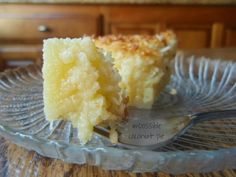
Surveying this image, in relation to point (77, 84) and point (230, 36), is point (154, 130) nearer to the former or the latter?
point (77, 84)

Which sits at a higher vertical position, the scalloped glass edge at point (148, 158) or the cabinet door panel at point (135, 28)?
the scalloped glass edge at point (148, 158)

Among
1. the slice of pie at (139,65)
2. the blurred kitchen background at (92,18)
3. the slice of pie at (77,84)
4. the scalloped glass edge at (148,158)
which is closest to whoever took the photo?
the scalloped glass edge at (148,158)

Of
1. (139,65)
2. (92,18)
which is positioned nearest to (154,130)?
(139,65)

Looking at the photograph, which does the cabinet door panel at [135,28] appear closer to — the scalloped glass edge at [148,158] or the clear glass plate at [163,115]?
the clear glass plate at [163,115]

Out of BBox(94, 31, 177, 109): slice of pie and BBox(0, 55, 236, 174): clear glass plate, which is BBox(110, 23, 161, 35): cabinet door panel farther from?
BBox(94, 31, 177, 109): slice of pie

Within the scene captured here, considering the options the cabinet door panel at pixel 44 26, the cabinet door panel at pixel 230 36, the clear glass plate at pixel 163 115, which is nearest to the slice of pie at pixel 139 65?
the clear glass plate at pixel 163 115

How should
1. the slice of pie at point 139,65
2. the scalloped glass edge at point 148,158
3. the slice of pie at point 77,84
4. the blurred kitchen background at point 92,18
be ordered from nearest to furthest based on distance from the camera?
the scalloped glass edge at point 148,158 < the slice of pie at point 77,84 < the slice of pie at point 139,65 < the blurred kitchen background at point 92,18

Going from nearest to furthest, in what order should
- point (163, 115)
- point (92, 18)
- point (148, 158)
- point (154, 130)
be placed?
1. point (148, 158)
2. point (154, 130)
3. point (163, 115)
4. point (92, 18)

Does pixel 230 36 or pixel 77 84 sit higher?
pixel 77 84
